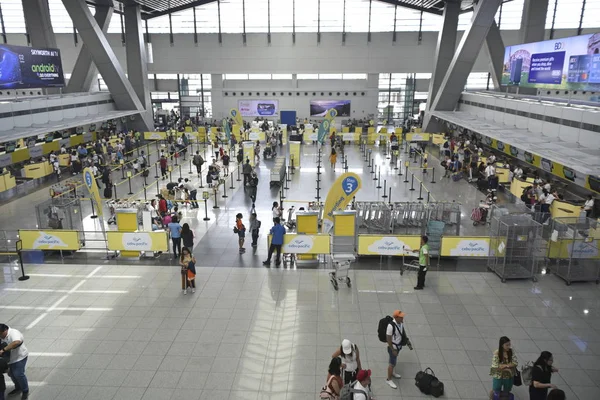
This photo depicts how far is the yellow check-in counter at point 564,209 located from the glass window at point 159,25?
129 ft

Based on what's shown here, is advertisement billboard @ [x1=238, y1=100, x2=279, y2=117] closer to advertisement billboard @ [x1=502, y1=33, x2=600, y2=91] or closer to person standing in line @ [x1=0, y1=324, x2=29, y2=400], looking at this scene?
advertisement billboard @ [x1=502, y1=33, x2=600, y2=91]

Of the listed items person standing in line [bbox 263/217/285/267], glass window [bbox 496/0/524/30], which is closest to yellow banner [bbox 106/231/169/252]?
person standing in line [bbox 263/217/285/267]

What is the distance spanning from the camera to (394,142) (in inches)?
1145

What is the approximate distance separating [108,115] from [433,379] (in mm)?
30041

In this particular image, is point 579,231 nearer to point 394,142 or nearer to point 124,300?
point 124,300

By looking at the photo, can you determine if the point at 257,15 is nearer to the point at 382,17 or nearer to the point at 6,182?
the point at 382,17

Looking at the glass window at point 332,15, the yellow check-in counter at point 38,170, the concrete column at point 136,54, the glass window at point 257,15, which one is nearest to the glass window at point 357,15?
the glass window at point 332,15

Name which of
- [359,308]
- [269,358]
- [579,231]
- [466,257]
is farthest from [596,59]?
[269,358]

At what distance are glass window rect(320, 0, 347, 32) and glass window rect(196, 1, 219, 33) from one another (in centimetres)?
1006

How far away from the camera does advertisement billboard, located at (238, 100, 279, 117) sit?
146ft

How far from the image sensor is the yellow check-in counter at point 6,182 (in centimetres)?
1865

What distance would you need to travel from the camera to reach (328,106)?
145 feet

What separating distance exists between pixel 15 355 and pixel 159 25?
42768mm

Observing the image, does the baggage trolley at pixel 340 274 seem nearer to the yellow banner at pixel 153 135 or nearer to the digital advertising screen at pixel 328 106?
the yellow banner at pixel 153 135
